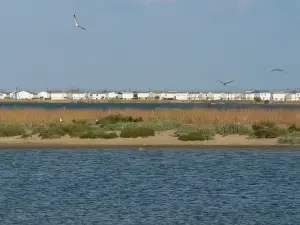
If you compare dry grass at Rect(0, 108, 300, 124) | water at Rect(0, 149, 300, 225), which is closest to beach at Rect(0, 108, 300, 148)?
dry grass at Rect(0, 108, 300, 124)

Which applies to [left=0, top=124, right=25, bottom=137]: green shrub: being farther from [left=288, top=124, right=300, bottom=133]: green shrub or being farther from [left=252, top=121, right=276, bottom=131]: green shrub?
[left=288, top=124, right=300, bottom=133]: green shrub

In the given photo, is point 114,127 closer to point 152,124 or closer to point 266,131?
point 152,124

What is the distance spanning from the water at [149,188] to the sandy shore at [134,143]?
12.1ft

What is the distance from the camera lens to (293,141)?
40250 millimetres

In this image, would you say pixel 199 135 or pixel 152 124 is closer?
pixel 199 135

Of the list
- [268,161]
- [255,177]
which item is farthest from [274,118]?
[255,177]

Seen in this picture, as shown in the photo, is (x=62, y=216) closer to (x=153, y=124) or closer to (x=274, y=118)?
(x=153, y=124)

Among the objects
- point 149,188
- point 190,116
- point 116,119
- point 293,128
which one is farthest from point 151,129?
point 149,188

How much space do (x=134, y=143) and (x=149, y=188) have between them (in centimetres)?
1680

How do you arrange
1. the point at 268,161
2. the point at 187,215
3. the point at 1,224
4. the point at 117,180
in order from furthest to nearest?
the point at 268,161 → the point at 117,180 → the point at 187,215 → the point at 1,224

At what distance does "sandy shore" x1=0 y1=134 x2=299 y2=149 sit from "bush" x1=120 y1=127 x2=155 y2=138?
556 millimetres

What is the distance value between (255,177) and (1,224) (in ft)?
36.7

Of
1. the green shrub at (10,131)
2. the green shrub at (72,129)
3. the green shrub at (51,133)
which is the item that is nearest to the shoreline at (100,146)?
the green shrub at (51,133)

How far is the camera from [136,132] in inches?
1671
